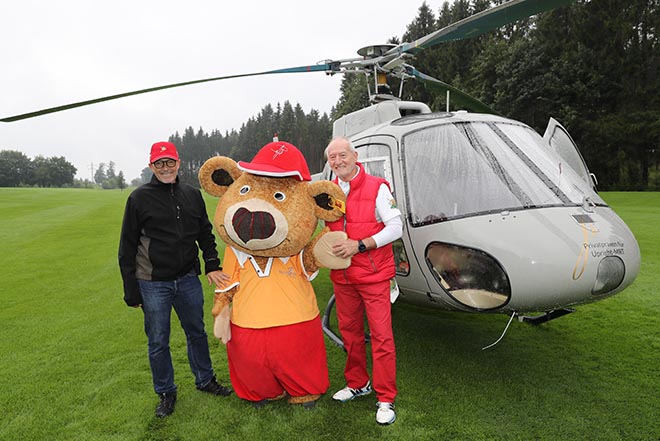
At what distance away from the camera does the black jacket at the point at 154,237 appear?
3000 millimetres

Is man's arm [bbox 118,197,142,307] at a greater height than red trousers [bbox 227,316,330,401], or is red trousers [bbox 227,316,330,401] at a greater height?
man's arm [bbox 118,197,142,307]

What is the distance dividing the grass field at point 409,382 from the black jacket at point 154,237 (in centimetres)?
A: 104

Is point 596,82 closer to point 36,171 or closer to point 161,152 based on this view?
point 161,152

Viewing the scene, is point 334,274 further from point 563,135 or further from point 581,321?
point 581,321

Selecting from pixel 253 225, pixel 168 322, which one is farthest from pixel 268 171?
pixel 168 322

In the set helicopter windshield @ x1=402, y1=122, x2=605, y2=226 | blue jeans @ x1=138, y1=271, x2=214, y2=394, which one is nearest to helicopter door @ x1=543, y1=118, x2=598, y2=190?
helicopter windshield @ x1=402, y1=122, x2=605, y2=226

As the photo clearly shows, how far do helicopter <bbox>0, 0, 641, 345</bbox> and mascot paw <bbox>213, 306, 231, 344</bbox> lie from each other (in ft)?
4.51

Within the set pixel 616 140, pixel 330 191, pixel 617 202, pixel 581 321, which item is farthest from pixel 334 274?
pixel 616 140

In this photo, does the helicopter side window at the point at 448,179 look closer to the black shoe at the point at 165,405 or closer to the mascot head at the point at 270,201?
the mascot head at the point at 270,201

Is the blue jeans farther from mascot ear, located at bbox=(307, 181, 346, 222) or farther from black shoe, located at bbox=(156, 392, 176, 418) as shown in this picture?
mascot ear, located at bbox=(307, 181, 346, 222)

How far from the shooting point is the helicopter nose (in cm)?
292

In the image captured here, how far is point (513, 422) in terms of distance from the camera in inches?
121

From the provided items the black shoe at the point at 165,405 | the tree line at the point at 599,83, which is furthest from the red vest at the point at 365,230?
the tree line at the point at 599,83

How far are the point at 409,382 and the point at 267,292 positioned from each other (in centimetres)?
147
